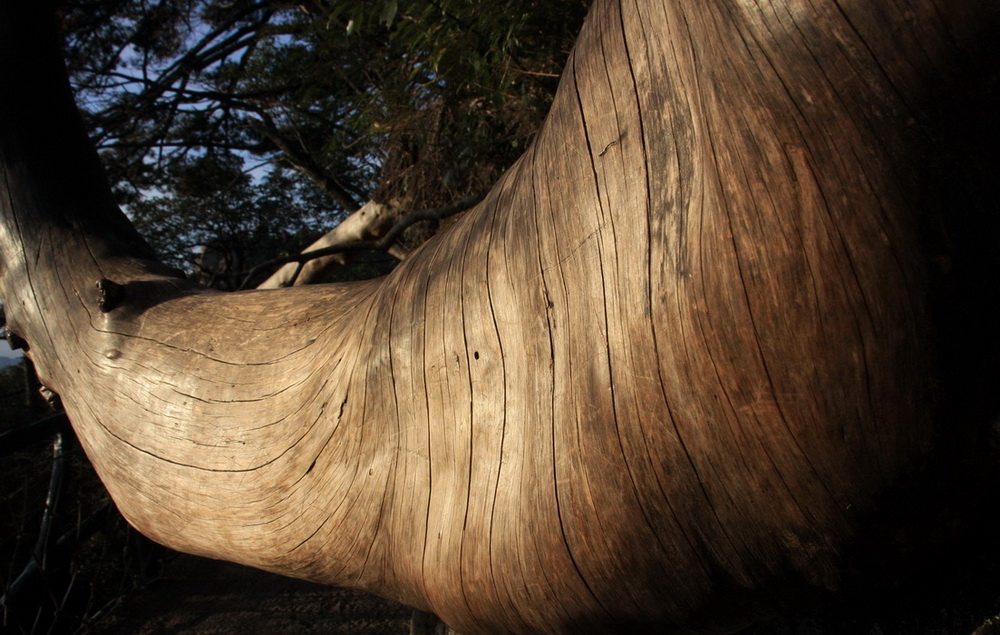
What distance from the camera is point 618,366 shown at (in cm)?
100

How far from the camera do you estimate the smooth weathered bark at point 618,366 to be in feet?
2.70

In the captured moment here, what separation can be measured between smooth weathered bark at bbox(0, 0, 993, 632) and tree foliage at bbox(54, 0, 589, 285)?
139 cm

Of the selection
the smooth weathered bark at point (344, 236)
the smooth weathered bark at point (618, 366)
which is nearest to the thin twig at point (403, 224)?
the smooth weathered bark at point (344, 236)

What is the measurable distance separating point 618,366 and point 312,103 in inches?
221

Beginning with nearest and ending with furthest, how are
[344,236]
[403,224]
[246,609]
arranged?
[403,224] → [246,609] → [344,236]

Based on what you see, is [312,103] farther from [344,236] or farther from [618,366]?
[618,366]

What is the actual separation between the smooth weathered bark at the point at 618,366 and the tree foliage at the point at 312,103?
4.56 feet

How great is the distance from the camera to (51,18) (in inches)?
80.1

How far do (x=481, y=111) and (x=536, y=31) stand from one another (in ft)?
2.37

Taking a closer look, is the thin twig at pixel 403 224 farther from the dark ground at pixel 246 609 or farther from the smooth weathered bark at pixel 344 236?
the dark ground at pixel 246 609

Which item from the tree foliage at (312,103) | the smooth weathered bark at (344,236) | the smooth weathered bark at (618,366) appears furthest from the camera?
the smooth weathered bark at (344,236)

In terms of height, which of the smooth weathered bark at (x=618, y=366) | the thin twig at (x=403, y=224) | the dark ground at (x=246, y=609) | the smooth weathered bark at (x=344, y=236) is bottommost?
the dark ground at (x=246, y=609)

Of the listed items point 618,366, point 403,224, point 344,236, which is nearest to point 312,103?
point 344,236

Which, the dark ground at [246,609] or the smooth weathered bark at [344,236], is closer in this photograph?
the dark ground at [246,609]
